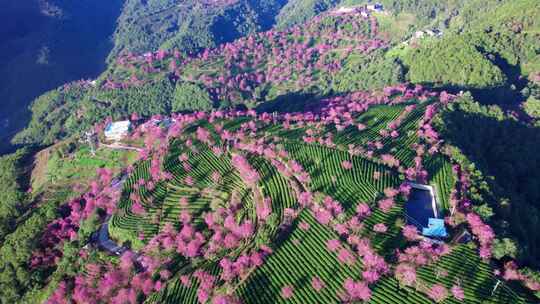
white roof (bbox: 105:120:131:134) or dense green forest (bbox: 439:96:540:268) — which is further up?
white roof (bbox: 105:120:131:134)

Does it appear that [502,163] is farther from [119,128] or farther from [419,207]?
[119,128]

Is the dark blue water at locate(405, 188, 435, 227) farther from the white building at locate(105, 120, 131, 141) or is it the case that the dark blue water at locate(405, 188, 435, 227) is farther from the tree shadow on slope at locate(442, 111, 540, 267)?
the white building at locate(105, 120, 131, 141)

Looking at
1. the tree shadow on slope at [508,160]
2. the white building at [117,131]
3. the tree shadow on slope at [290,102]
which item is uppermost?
the white building at [117,131]

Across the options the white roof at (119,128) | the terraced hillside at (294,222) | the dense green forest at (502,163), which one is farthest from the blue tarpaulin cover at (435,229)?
the white roof at (119,128)

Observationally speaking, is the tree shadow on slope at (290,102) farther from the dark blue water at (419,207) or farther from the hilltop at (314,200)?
the dark blue water at (419,207)

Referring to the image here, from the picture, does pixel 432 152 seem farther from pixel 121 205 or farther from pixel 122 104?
pixel 122 104

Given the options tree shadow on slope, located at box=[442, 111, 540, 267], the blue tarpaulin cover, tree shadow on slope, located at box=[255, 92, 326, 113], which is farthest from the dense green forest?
tree shadow on slope, located at box=[255, 92, 326, 113]

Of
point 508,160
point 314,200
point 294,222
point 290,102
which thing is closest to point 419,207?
point 314,200
